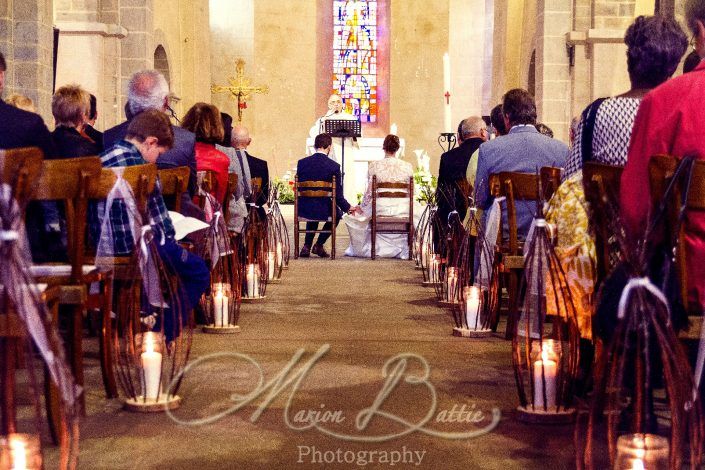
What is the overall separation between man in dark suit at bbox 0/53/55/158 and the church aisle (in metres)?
1.03

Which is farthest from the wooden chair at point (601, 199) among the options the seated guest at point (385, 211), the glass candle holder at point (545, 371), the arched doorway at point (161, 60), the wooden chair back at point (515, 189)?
the arched doorway at point (161, 60)

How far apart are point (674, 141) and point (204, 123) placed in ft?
12.9

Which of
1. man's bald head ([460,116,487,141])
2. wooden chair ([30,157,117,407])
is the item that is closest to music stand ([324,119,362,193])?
man's bald head ([460,116,487,141])

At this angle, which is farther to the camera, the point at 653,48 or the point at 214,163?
the point at 214,163

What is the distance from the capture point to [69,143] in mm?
5723

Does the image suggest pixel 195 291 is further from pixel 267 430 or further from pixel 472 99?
pixel 472 99

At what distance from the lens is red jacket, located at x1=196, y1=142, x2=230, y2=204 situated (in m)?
6.61

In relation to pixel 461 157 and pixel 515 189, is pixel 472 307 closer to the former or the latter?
pixel 515 189

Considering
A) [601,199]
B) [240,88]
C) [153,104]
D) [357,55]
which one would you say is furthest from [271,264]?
[357,55]

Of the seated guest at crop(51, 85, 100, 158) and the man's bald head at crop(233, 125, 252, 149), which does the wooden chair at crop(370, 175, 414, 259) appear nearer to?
the man's bald head at crop(233, 125, 252, 149)

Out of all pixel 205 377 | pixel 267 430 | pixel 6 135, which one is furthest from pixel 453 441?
pixel 6 135

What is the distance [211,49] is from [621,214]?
1890 cm

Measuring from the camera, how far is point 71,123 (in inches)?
232

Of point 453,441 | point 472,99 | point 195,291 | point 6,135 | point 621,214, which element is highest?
point 472,99
